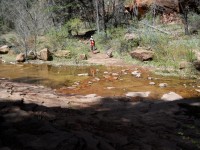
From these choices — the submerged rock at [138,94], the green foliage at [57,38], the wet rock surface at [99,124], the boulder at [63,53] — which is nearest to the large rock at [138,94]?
the submerged rock at [138,94]

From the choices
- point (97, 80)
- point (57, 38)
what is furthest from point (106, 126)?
point (57, 38)

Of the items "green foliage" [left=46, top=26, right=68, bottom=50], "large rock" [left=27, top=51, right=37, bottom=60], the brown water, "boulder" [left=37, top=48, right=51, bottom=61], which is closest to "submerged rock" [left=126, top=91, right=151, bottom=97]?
the brown water

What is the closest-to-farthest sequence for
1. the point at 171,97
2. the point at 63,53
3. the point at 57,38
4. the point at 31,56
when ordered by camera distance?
the point at 171,97, the point at 63,53, the point at 31,56, the point at 57,38

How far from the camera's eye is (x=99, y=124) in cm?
700

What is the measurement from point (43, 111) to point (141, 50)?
12130 millimetres

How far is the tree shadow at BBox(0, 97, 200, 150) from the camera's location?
484cm

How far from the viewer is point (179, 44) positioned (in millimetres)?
18188

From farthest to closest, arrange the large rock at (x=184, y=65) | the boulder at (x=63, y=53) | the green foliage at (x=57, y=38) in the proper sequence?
the green foliage at (x=57, y=38) → the boulder at (x=63, y=53) → the large rock at (x=184, y=65)

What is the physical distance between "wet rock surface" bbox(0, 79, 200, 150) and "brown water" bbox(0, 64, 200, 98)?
1.50 m

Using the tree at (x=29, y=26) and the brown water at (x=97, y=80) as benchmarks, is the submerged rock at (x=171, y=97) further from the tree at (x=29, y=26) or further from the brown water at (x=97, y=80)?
the tree at (x=29, y=26)

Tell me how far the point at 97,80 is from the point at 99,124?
23.5ft

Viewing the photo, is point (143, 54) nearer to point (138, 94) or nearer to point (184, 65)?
point (184, 65)

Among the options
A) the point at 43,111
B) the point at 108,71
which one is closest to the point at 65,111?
the point at 43,111

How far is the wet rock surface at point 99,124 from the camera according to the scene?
4.88 meters
